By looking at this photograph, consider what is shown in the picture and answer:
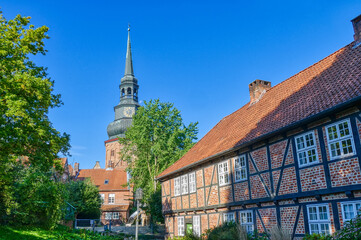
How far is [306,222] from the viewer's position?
36.5ft

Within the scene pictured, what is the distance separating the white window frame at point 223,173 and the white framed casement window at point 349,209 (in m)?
6.17

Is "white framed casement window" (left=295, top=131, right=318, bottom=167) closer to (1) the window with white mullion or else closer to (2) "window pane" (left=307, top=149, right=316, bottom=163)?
(2) "window pane" (left=307, top=149, right=316, bottom=163)

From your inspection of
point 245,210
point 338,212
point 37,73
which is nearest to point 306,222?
point 338,212

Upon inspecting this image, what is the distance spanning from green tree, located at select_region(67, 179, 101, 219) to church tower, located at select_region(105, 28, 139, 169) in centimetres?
2104

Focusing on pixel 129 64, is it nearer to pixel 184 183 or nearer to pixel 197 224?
pixel 184 183

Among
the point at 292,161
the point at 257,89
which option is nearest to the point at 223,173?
the point at 292,161

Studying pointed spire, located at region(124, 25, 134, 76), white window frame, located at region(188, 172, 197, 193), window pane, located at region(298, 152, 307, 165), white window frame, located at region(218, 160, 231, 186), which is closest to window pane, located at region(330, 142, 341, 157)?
window pane, located at region(298, 152, 307, 165)

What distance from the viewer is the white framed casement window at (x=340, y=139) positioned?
10.0 meters

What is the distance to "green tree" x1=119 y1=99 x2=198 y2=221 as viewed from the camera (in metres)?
32.1

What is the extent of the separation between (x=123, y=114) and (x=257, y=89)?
45114 millimetres

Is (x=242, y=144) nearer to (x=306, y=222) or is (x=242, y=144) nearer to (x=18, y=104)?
(x=306, y=222)

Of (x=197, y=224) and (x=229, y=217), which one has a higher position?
(x=229, y=217)

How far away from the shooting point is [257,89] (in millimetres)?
19859

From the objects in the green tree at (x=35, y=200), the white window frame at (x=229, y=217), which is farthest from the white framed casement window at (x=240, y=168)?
the green tree at (x=35, y=200)
